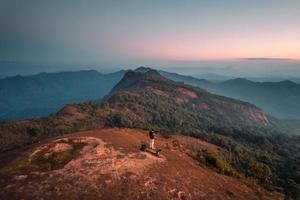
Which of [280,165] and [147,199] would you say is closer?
[147,199]

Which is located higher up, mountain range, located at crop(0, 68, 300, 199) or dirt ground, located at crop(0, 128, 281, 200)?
dirt ground, located at crop(0, 128, 281, 200)

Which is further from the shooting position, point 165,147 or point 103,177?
point 165,147

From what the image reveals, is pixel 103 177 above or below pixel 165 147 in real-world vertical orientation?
above

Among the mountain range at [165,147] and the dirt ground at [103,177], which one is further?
the mountain range at [165,147]

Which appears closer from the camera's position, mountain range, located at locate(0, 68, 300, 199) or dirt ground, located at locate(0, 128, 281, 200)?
dirt ground, located at locate(0, 128, 281, 200)

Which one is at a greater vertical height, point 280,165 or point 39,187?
point 39,187

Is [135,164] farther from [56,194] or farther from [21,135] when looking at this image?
[21,135]

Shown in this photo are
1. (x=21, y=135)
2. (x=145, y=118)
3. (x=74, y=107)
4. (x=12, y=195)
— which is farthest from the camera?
(x=145, y=118)

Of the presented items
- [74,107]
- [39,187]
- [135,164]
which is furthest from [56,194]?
[74,107]
